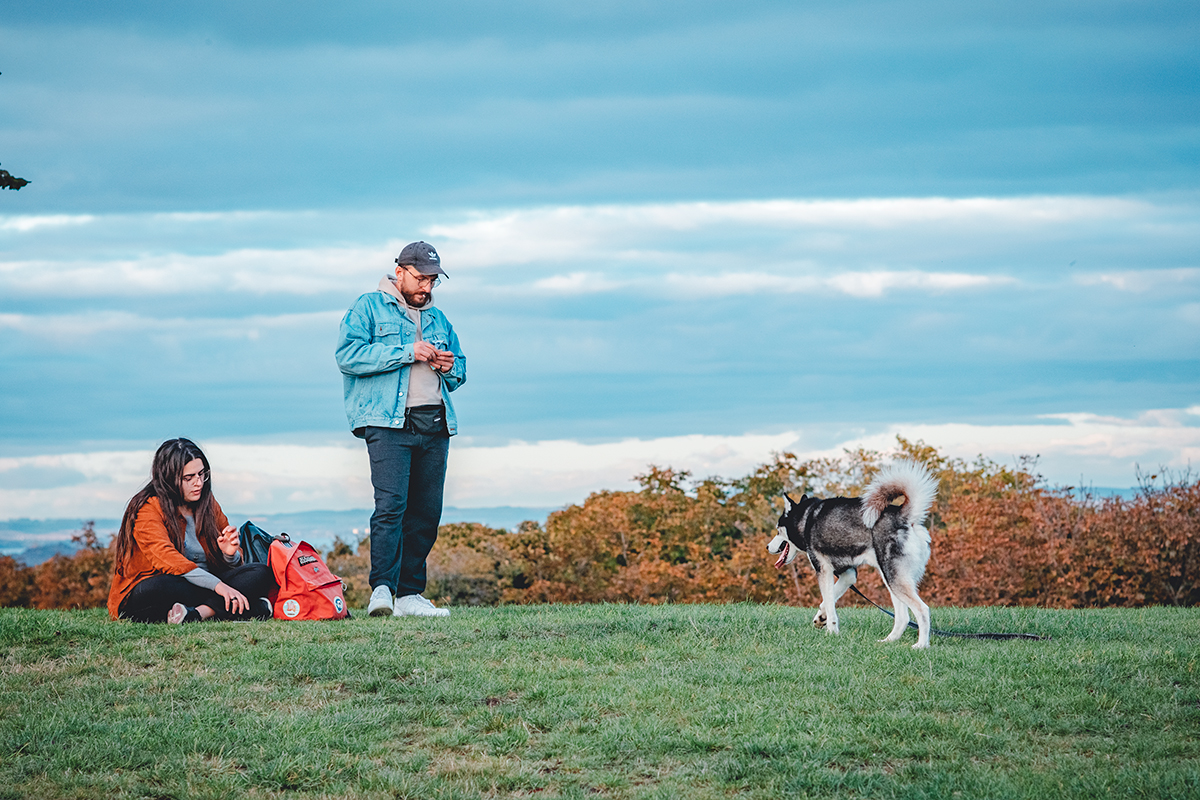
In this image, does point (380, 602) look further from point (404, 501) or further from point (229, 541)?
point (229, 541)

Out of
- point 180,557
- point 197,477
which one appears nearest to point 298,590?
point 180,557

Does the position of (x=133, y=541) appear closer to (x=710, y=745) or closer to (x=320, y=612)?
(x=320, y=612)

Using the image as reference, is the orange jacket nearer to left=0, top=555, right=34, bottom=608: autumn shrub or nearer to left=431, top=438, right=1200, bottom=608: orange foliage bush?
left=431, top=438, right=1200, bottom=608: orange foliage bush

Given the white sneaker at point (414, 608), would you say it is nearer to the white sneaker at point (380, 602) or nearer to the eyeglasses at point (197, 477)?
the white sneaker at point (380, 602)

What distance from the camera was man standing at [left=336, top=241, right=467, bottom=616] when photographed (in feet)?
28.9

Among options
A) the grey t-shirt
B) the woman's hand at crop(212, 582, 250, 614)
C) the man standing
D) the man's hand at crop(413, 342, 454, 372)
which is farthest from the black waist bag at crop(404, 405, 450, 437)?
the woman's hand at crop(212, 582, 250, 614)

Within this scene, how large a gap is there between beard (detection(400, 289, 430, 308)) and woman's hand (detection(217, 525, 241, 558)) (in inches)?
92.5

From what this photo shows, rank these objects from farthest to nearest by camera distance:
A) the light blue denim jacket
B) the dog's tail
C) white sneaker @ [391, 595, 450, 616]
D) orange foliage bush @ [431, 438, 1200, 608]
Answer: orange foliage bush @ [431, 438, 1200, 608]
white sneaker @ [391, 595, 450, 616]
the light blue denim jacket
the dog's tail

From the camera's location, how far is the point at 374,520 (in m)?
8.90

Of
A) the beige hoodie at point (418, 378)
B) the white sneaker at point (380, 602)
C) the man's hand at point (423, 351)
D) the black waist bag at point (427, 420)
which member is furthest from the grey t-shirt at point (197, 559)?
the man's hand at point (423, 351)

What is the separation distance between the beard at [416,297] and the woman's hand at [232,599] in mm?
2730

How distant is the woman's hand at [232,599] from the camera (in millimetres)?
8273

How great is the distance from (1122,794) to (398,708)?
3.56 metres

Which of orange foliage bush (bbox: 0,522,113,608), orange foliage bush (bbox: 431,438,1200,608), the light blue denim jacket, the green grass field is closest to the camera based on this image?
the green grass field
